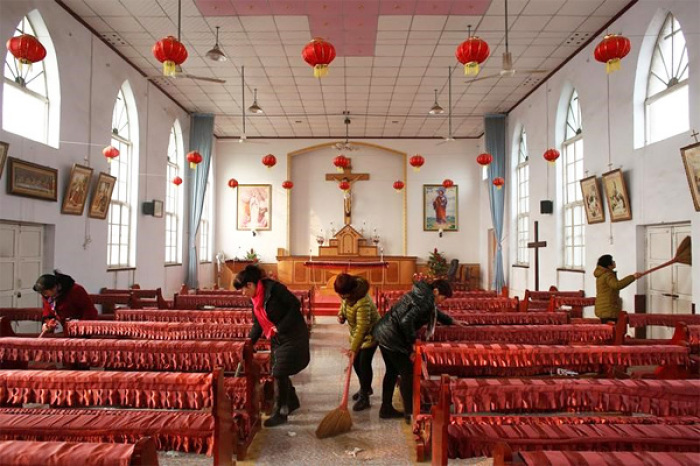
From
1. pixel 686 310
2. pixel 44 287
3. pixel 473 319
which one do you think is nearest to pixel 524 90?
pixel 686 310

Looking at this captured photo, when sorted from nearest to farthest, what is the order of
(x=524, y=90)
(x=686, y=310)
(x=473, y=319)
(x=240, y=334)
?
1. (x=240, y=334)
2. (x=473, y=319)
3. (x=686, y=310)
4. (x=524, y=90)

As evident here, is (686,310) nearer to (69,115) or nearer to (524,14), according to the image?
(524,14)

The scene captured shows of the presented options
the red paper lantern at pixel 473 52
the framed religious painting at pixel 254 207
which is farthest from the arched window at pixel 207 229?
the red paper lantern at pixel 473 52

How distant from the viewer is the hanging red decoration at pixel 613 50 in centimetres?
514

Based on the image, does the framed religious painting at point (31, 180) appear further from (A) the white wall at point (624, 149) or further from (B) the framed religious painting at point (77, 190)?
(A) the white wall at point (624, 149)

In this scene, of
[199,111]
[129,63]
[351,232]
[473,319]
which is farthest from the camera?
Result: [351,232]

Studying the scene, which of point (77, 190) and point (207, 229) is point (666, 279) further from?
point (207, 229)

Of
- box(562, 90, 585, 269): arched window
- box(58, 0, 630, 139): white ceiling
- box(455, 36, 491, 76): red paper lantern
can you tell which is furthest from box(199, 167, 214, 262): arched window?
box(455, 36, 491, 76): red paper lantern

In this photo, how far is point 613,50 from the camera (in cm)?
518

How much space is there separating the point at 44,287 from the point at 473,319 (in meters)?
4.48

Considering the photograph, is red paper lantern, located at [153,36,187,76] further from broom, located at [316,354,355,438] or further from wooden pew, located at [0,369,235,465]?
broom, located at [316,354,355,438]

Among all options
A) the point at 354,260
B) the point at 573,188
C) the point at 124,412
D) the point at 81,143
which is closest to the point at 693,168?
the point at 573,188

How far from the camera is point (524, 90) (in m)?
11.3

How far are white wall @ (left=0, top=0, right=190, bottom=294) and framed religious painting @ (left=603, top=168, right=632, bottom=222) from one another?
29.9ft
